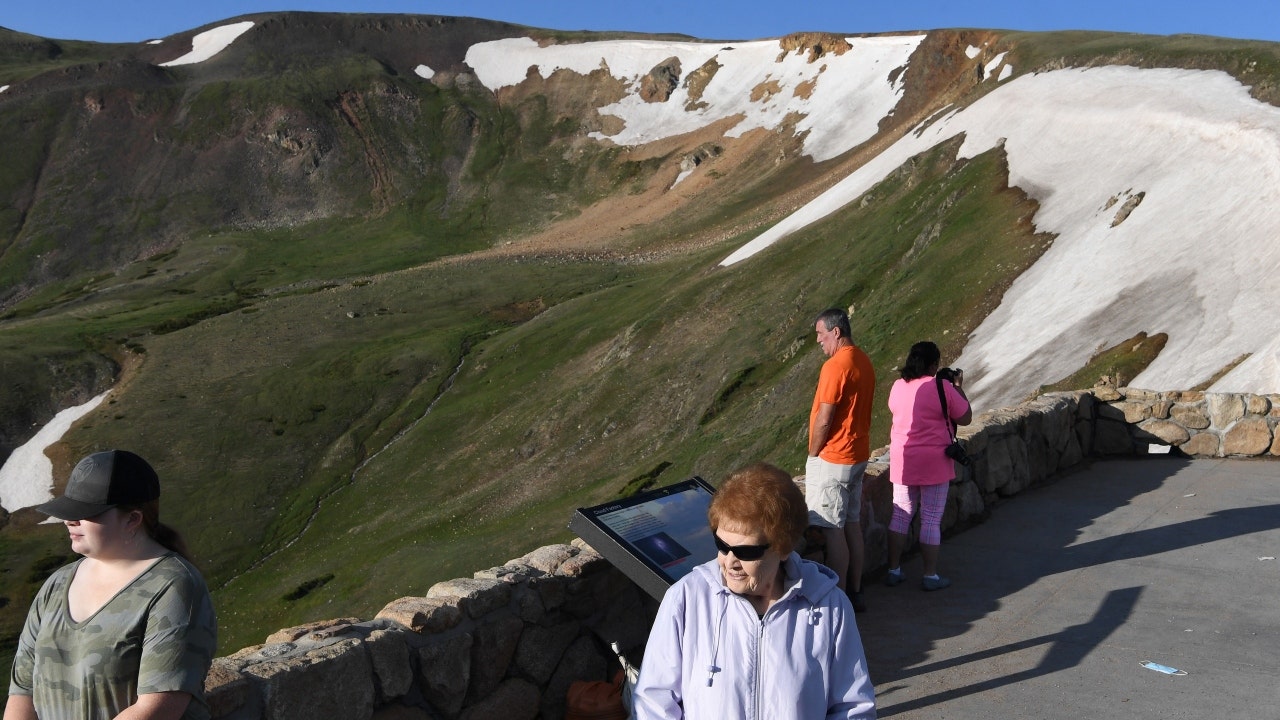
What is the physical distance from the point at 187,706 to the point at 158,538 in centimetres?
70

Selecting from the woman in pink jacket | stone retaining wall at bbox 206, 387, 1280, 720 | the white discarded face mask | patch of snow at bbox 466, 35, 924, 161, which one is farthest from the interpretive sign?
patch of snow at bbox 466, 35, 924, 161

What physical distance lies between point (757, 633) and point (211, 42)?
437 ft

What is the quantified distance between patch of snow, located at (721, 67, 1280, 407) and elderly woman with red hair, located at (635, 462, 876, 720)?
13.7 m

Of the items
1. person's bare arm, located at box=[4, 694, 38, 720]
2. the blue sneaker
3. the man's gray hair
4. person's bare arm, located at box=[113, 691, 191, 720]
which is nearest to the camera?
person's bare arm, located at box=[113, 691, 191, 720]

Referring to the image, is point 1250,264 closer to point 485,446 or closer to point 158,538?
point 158,538

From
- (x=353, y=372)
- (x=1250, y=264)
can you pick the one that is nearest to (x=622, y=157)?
(x=353, y=372)

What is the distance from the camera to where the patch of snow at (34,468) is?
4900 centimetres

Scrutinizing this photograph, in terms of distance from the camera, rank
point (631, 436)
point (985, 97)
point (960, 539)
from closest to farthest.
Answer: point (960, 539) < point (631, 436) < point (985, 97)

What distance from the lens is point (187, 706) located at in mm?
4363

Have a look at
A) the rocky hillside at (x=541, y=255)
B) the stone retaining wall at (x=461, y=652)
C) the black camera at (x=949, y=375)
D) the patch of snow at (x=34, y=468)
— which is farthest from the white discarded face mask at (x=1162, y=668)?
the patch of snow at (x=34, y=468)

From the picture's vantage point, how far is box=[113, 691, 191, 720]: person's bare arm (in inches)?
162

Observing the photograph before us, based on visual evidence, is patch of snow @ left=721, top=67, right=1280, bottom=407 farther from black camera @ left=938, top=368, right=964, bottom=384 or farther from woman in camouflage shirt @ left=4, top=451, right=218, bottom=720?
woman in camouflage shirt @ left=4, top=451, right=218, bottom=720

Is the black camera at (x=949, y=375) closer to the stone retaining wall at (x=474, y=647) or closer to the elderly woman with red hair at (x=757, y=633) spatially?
the stone retaining wall at (x=474, y=647)

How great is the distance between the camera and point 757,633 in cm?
438
